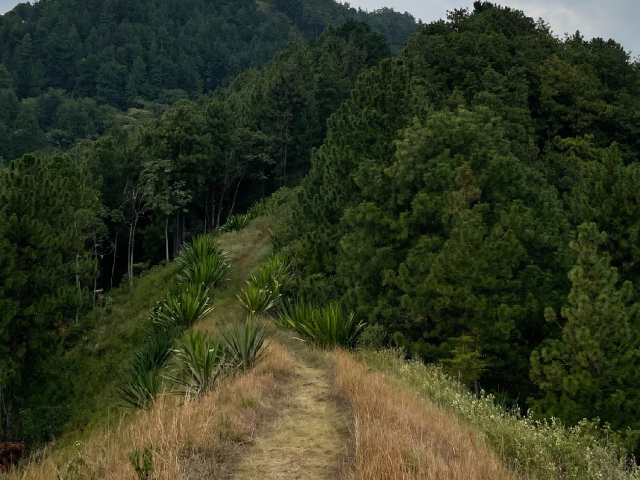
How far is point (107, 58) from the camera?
104 meters

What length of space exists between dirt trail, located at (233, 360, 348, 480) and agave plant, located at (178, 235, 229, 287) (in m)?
13.0

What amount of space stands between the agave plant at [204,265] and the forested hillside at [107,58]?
5446 centimetres

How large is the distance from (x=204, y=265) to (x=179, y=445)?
50.4 feet

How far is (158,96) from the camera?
98.0 metres

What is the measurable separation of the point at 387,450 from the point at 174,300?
12.3 metres

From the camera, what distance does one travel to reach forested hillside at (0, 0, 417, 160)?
253ft

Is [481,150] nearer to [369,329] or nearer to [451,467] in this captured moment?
[369,329]

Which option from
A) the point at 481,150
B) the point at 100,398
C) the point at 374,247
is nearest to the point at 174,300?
the point at 100,398

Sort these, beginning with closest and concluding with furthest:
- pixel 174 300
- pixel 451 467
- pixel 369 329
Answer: pixel 451 467 → pixel 369 329 → pixel 174 300

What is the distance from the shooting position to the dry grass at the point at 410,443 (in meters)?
3.75

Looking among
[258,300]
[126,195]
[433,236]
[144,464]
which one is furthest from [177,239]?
[144,464]

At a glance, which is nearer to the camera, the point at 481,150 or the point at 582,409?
the point at 582,409

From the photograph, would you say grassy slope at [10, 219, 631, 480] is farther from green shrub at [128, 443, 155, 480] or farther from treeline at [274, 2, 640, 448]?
treeline at [274, 2, 640, 448]

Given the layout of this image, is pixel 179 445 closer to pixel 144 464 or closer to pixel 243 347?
pixel 144 464
